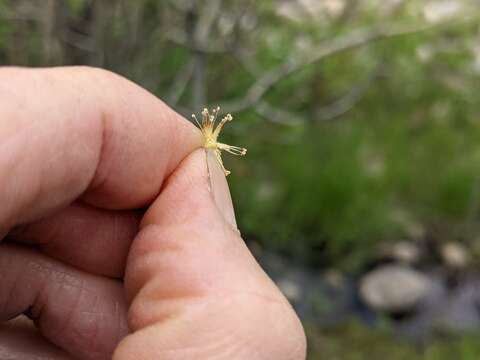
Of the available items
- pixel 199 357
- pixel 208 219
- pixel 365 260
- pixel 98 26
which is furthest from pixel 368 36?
pixel 199 357

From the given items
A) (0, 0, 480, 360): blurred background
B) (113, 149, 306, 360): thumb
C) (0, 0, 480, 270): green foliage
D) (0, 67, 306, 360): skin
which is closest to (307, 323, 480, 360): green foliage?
(0, 0, 480, 360): blurred background

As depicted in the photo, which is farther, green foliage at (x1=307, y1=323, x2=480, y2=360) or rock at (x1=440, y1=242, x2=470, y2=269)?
rock at (x1=440, y1=242, x2=470, y2=269)

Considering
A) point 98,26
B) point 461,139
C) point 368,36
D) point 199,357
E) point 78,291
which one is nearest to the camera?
point 199,357

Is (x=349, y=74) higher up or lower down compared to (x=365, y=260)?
higher up

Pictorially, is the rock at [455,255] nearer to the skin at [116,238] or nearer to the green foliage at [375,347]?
the green foliage at [375,347]

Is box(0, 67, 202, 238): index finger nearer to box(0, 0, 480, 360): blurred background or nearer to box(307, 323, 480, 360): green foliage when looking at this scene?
box(0, 0, 480, 360): blurred background

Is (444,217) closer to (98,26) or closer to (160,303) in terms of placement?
(98,26)
